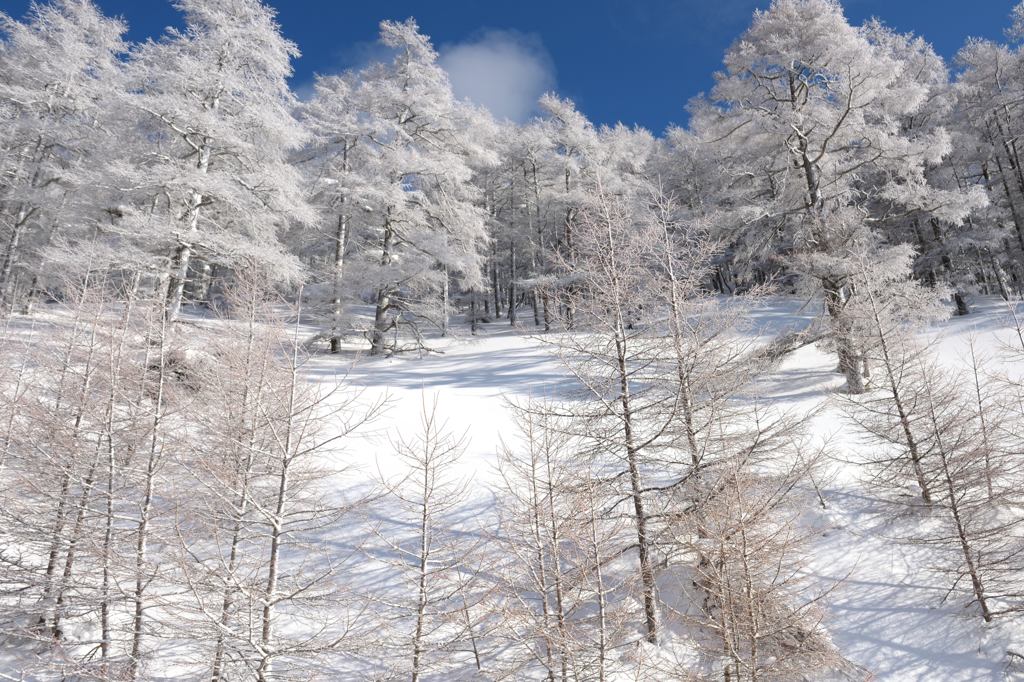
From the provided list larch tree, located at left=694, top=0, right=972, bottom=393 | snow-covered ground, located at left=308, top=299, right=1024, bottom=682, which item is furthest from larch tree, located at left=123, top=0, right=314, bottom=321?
larch tree, located at left=694, top=0, right=972, bottom=393

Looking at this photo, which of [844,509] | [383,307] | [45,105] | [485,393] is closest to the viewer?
[844,509]

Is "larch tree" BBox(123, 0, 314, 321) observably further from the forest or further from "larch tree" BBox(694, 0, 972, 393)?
"larch tree" BBox(694, 0, 972, 393)

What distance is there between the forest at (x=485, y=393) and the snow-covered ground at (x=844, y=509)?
0.06 metres

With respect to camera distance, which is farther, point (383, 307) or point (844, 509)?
point (383, 307)

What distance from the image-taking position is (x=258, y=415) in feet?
20.5

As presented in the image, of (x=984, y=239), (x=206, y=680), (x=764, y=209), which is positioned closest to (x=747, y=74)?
(x=764, y=209)

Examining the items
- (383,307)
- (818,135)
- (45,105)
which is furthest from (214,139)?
(818,135)

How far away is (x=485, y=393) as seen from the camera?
13.8 m

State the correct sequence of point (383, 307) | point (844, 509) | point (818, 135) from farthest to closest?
point (383, 307) → point (818, 135) → point (844, 509)

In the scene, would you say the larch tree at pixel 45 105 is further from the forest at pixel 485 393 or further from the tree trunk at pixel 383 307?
the tree trunk at pixel 383 307

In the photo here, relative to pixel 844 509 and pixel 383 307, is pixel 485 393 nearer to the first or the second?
pixel 383 307

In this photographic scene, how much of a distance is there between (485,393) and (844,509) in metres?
8.79

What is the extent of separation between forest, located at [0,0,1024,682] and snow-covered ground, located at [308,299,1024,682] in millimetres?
62

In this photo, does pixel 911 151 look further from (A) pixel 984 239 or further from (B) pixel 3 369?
(B) pixel 3 369
